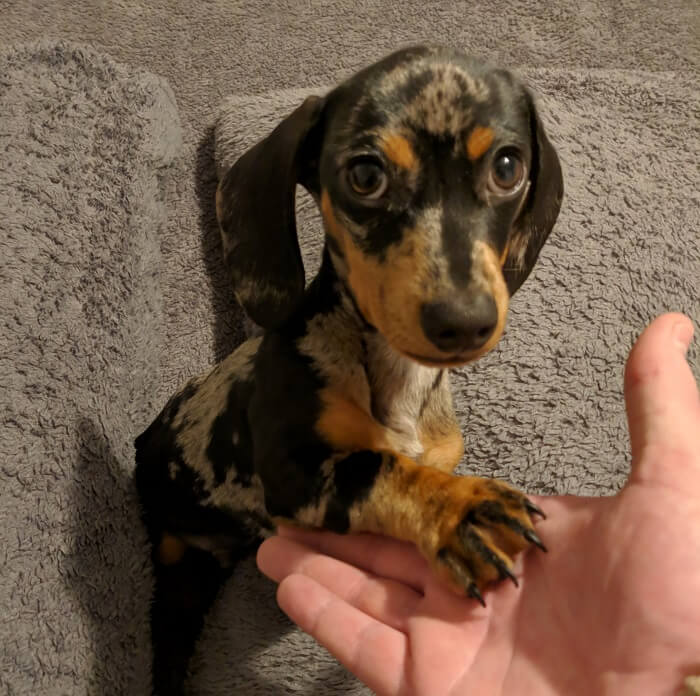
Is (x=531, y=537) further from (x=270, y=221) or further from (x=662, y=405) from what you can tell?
(x=270, y=221)

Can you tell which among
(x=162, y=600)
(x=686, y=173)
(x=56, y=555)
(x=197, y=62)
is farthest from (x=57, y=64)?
(x=686, y=173)

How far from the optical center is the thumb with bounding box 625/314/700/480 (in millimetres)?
1181

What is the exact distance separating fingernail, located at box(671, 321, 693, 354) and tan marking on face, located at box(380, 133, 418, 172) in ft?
1.77

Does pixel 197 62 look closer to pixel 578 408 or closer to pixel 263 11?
pixel 263 11

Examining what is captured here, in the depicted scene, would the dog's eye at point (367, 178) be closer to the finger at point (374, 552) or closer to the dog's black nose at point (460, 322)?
the dog's black nose at point (460, 322)

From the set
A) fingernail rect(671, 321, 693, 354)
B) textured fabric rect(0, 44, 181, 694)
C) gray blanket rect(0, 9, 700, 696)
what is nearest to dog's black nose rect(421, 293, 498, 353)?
fingernail rect(671, 321, 693, 354)

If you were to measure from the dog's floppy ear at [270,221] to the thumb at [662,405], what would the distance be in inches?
26.0

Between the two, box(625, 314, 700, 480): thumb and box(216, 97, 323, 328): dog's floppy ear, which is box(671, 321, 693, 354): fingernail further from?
box(216, 97, 323, 328): dog's floppy ear

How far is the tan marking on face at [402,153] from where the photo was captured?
48.2 inches

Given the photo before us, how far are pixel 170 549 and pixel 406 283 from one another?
125cm

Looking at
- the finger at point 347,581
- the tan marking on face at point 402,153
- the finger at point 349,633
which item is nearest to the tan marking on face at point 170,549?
the finger at point 347,581

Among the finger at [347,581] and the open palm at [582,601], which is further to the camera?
the finger at [347,581]

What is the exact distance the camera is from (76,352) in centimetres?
202

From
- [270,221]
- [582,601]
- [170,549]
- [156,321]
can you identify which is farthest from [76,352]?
[582,601]
